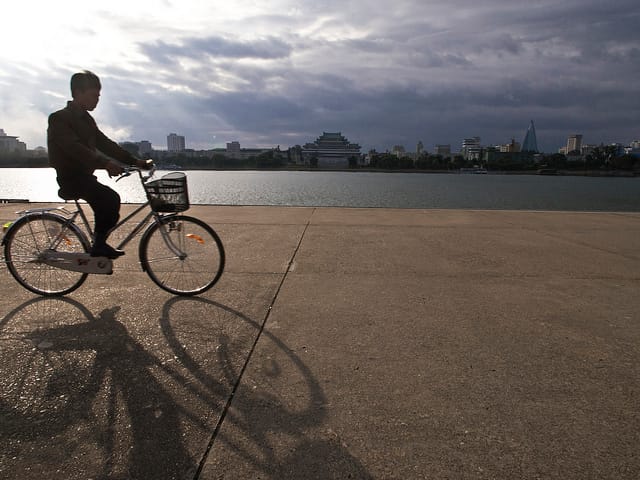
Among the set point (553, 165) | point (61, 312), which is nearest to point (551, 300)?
point (61, 312)

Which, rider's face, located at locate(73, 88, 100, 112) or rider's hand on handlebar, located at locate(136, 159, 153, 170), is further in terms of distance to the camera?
rider's hand on handlebar, located at locate(136, 159, 153, 170)

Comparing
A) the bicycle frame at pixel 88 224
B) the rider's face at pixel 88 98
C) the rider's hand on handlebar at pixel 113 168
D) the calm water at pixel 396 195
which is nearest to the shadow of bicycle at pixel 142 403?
the bicycle frame at pixel 88 224

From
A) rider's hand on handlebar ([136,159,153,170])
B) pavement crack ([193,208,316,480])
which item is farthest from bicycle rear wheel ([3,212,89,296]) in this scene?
pavement crack ([193,208,316,480])

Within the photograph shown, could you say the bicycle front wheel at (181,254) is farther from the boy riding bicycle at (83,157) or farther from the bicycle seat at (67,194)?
the bicycle seat at (67,194)

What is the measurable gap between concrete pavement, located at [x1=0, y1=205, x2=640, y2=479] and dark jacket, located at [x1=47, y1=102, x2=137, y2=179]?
1.20 m

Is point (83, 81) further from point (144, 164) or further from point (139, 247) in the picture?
point (139, 247)

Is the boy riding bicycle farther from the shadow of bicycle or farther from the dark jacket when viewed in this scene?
the shadow of bicycle

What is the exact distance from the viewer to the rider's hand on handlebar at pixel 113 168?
3446 millimetres

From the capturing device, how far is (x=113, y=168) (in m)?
3.48

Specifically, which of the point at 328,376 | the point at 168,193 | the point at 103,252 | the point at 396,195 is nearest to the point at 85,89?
the point at 168,193

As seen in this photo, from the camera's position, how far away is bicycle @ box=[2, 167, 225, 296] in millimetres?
3703

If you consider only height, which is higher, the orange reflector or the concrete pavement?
the orange reflector

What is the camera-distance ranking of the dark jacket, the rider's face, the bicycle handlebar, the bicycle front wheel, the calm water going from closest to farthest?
the dark jacket, the rider's face, the bicycle handlebar, the bicycle front wheel, the calm water

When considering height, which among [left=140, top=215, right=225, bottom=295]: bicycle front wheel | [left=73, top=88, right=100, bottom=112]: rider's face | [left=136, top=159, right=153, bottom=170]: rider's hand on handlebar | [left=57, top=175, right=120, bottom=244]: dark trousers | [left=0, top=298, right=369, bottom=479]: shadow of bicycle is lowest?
[left=0, top=298, right=369, bottom=479]: shadow of bicycle
